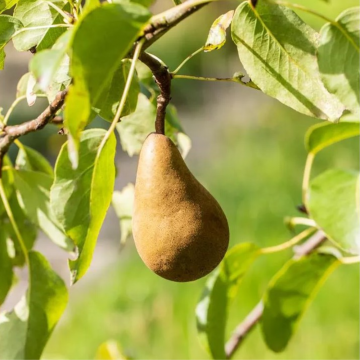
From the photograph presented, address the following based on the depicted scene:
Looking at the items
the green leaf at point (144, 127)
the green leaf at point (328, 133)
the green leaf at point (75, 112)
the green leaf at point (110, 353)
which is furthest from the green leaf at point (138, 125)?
the green leaf at point (75, 112)

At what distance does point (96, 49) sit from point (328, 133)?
52 centimetres

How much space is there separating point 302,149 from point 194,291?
131 centimetres

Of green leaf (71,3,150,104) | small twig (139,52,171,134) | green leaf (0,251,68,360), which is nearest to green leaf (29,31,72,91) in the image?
green leaf (71,3,150,104)

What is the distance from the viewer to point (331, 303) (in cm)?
232

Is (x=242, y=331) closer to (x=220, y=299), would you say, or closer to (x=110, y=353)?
(x=220, y=299)

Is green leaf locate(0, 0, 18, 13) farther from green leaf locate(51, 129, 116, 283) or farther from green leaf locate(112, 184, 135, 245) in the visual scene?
green leaf locate(112, 184, 135, 245)

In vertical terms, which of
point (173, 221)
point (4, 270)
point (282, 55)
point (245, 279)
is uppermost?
point (282, 55)

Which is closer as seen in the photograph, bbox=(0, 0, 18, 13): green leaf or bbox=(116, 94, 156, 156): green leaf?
bbox=(0, 0, 18, 13): green leaf

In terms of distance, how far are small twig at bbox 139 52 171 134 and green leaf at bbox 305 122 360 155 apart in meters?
0.32

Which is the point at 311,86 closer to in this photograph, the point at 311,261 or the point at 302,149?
the point at 311,261

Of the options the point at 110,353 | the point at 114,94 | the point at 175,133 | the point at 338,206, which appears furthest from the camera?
the point at 110,353

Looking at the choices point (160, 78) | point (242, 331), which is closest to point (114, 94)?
point (160, 78)

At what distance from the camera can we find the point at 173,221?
593mm

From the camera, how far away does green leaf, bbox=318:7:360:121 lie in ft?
1.74
